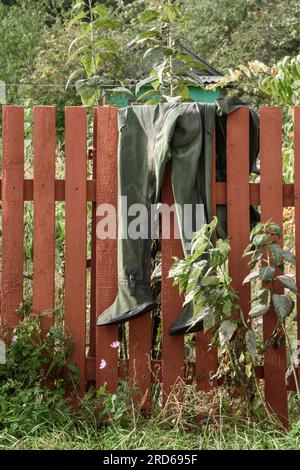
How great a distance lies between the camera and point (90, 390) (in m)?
4.36

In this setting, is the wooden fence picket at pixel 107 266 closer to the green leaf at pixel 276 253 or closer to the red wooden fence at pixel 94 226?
the red wooden fence at pixel 94 226

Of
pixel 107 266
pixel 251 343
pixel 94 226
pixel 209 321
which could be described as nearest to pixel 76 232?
pixel 94 226

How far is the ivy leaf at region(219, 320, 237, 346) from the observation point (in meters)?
4.01

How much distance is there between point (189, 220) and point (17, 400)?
4.27ft

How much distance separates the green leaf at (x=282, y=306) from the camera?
4082mm

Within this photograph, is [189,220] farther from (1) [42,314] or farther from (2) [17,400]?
(2) [17,400]

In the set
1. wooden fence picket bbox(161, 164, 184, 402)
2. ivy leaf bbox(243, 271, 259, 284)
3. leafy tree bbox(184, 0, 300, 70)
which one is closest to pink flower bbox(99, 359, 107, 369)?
wooden fence picket bbox(161, 164, 184, 402)

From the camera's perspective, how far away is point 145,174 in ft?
14.4

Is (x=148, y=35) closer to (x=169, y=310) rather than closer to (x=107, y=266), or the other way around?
(x=107, y=266)

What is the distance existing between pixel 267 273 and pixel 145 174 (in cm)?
86

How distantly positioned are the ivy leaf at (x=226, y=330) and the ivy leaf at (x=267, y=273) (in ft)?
0.90

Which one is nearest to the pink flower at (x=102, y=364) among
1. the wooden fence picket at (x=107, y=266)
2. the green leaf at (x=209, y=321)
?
the wooden fence picket at (x=107, y=266)

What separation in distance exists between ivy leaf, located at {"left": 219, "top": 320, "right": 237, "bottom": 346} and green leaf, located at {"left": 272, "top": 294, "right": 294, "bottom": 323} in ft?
0.77

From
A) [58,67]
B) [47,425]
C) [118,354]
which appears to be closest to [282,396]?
[118,354]
